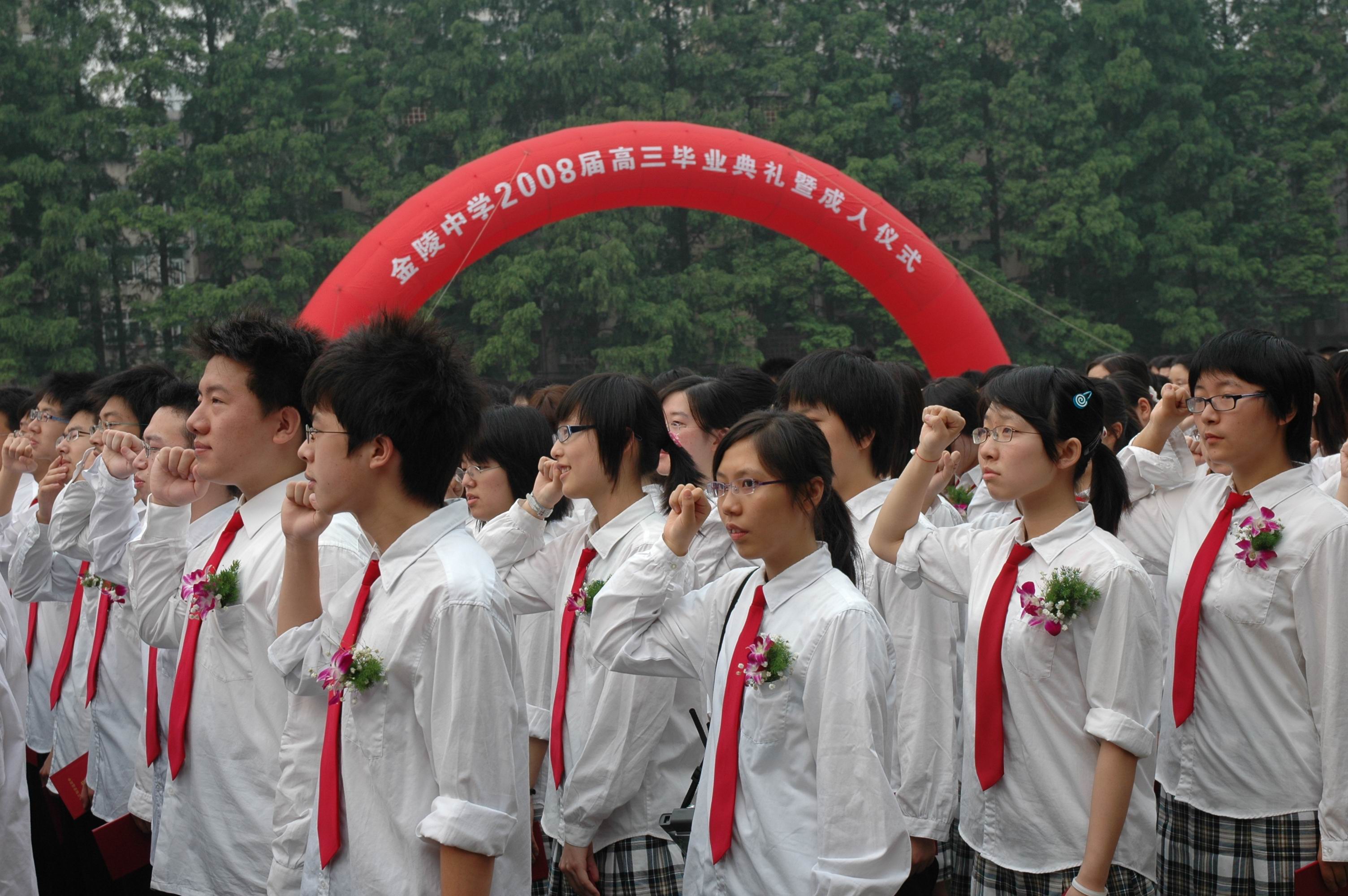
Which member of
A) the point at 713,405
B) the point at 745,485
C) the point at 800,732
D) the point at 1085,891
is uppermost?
the point at 713,405

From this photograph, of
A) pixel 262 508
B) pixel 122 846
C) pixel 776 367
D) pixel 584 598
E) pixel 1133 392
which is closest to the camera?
pixel 262 508

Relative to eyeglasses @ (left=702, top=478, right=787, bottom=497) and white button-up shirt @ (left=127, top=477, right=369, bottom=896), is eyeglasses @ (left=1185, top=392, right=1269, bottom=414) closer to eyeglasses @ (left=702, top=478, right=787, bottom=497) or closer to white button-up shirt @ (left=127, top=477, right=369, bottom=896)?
eyeglasses @ (left=702, top=478, right=787, bottom=497)

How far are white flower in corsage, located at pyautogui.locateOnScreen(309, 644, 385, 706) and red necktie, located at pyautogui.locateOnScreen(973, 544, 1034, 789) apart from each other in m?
1.23

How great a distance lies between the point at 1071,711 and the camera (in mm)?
2451

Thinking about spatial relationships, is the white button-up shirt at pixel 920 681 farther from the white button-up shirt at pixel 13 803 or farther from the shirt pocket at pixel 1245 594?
the white button-up shirt at pixel 13 803

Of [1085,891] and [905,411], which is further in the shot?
[905,411]

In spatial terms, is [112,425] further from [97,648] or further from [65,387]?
[65,387]

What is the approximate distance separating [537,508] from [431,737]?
1431mm

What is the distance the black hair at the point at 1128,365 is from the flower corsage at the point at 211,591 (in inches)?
154

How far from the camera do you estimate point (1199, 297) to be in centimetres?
1969

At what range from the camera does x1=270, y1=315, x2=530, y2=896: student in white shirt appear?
1.98 meters

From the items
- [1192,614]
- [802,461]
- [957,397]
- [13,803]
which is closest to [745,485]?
[802,461]

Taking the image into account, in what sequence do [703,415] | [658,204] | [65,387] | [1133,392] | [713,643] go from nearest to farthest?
[713,643]
[703,415]
[1133,392]
[65,387]
[658,204]

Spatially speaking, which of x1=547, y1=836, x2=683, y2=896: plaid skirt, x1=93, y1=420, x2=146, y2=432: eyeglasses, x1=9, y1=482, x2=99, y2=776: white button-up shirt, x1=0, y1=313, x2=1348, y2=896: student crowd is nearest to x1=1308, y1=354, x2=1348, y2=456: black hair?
x1=0, y1=313, x2=1348, y2=896: student crowd
